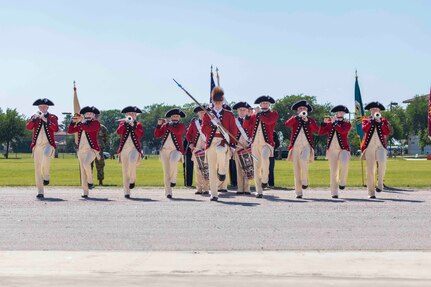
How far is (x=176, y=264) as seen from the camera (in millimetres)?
10188

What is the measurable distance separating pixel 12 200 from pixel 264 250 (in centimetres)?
947

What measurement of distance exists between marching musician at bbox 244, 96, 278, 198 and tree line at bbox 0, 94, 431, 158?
63.8 m

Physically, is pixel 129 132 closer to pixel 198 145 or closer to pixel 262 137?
pixel 198 145

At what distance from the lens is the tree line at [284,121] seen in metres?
116

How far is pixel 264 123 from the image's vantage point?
20375mm

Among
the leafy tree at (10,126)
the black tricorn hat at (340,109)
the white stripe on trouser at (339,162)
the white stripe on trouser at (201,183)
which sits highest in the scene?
the leafy tree at (10,126)

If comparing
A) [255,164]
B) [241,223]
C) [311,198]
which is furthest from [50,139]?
[241,223]

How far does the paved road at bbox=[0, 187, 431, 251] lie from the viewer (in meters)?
11.9

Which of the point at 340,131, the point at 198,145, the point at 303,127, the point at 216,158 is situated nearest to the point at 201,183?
the point at 198,145

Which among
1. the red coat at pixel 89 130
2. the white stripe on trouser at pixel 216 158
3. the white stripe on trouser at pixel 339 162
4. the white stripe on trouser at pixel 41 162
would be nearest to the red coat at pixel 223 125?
the white stripe on trouser at pixel 216 158

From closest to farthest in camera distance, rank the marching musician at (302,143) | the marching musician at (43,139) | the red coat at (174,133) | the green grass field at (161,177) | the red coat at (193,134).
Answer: the marching musician at (302,143)
the marching musician at (43,139)
the red coat at (174,133)
the red coat at (193,134)
the green grass field at (161,177)

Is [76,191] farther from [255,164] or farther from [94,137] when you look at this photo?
[255,164]

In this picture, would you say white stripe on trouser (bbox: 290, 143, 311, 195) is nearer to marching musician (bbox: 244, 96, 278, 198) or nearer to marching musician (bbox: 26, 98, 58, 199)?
marching musician (bbox: 244, 96, 278, 198)

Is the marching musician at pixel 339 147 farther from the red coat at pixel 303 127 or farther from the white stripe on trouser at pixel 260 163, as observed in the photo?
the white stripe on trouser at pixel 260 163
